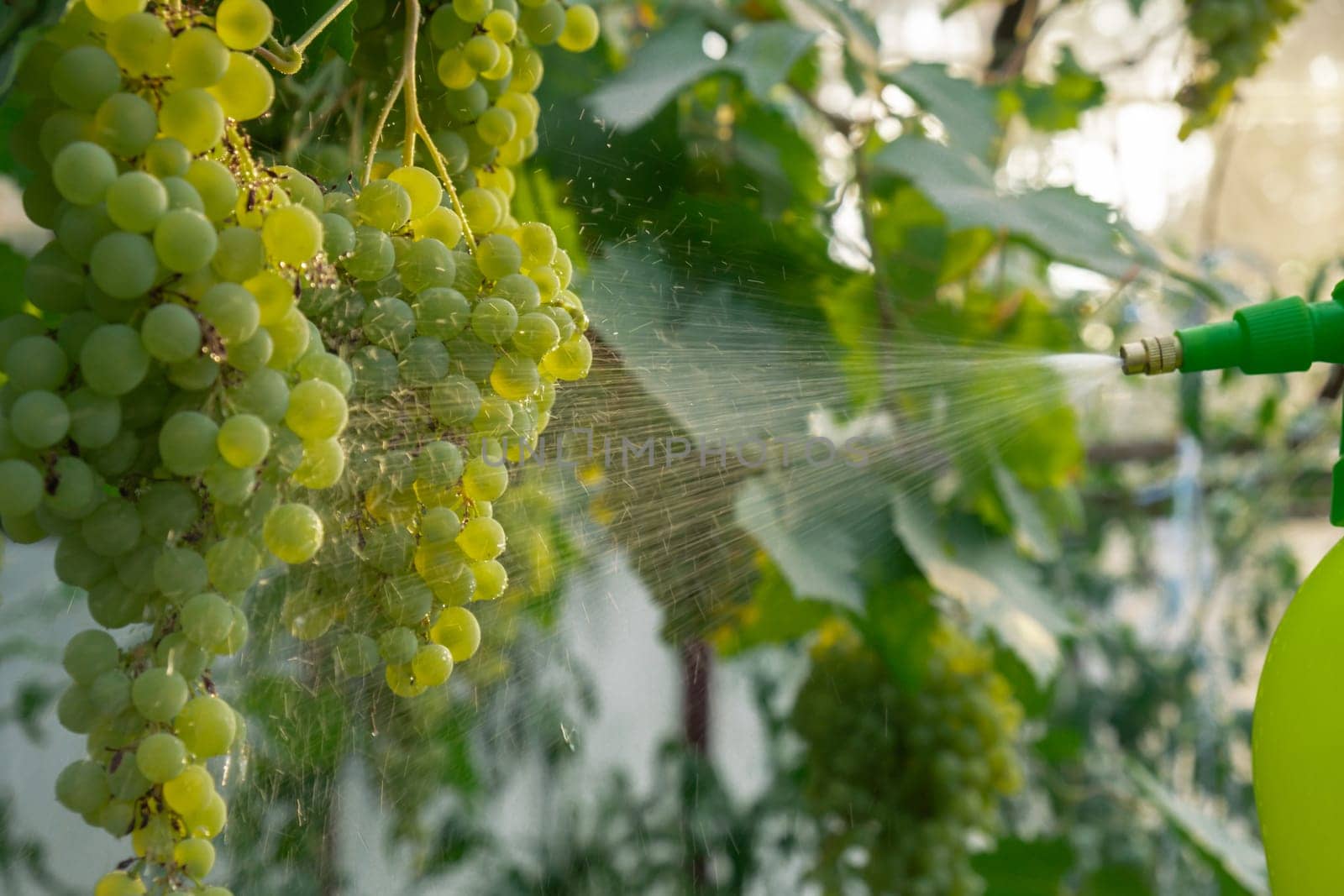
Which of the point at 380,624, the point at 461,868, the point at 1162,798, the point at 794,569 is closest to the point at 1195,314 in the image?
the point at 1162,798

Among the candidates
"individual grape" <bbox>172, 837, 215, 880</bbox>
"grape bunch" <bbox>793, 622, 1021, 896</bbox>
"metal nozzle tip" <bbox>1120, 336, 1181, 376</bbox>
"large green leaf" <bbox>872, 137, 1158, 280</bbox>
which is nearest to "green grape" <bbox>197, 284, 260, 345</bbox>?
"individual grape" <bbox>172, 837, 215, 880</bbox>

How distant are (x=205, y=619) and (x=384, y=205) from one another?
109mm

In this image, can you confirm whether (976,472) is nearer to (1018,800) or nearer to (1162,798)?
(1162,798)

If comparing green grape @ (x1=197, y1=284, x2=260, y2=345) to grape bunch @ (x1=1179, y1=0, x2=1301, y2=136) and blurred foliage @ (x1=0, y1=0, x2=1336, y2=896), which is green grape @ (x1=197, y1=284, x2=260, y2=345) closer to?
blurred foliage @ (x1=0, y1=0, x2=1336, y2=896)

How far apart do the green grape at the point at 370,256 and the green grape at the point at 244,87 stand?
0.12 ft

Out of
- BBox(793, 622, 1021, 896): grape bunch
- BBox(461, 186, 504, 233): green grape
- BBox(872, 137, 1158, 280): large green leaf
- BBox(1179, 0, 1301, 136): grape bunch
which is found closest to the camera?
BBox(461, 186, 504, 233): green grape

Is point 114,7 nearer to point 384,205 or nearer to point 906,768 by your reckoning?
point 384,205

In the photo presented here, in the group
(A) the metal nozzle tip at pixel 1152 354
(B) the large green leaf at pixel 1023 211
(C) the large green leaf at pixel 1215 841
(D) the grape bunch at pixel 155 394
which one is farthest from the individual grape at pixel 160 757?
(C) the large green leaf at pixel 1215 841

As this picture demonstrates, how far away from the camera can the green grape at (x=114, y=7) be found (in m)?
0.22

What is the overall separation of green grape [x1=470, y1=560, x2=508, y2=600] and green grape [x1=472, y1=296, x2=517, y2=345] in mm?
57

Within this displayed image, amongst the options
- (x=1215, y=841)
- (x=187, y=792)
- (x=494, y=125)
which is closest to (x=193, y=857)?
(x=187, y=792)

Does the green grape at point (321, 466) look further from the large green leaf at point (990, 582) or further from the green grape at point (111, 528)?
the large green leaf at point (990, 582)

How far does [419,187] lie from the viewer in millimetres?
275

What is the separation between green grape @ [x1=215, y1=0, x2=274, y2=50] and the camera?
232 millimetres
